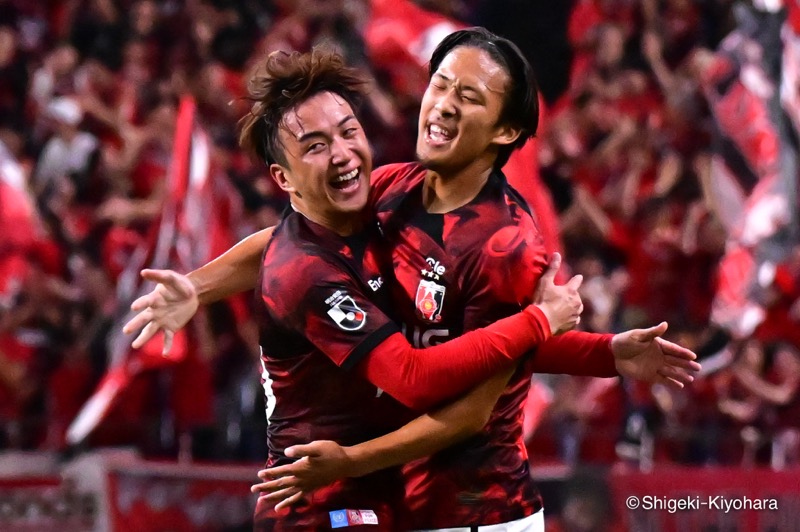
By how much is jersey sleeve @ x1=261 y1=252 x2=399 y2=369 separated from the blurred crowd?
2.94m

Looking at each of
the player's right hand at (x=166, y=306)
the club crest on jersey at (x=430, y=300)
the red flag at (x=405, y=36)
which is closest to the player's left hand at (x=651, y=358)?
the club crest on jersey at (x=430, y=300)

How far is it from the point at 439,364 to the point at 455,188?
52 cm

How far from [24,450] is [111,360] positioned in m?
0.69

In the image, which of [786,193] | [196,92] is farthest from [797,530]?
[196,92]

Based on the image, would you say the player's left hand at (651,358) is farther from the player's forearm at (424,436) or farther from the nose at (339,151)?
the nose at (339,151)

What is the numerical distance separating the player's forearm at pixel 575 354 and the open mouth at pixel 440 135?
673mm

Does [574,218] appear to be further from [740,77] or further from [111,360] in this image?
[111,360]

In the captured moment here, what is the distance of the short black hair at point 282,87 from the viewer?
12.5 feet

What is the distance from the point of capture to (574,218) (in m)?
7.80

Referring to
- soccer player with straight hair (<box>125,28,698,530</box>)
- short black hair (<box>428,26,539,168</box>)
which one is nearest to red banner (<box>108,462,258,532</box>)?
soccer player with straight hair (<box>125,28,698,530</box>)

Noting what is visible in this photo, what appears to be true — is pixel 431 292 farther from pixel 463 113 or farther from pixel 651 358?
pixel 651 358

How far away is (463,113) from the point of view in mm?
3740

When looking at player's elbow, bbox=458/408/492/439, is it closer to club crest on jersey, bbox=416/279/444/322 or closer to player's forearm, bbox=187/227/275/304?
club crest on jersey, bbox=416/279/444/322

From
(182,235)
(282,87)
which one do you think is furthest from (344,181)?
(182,235)
